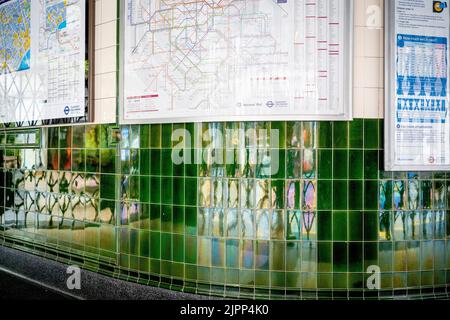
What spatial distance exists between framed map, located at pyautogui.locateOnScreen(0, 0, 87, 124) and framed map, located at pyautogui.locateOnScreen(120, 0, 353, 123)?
97 cm

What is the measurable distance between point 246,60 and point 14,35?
336cm

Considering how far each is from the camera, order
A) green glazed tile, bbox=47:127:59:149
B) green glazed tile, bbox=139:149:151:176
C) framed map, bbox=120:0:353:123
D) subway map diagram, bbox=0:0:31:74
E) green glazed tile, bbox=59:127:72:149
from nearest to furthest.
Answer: framed map, bbox=120:0:353:123 → green glazed tile, bbox=139:149:151:176 → green glazed tile, bbox=59:127:72:149 → green glazed tile, bbox=47:127:59:149 → subway map diagram, bbox=0:0:31:74

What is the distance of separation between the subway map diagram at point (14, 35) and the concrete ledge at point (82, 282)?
7.54ft

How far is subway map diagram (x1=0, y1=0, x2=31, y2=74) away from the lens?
208 inches

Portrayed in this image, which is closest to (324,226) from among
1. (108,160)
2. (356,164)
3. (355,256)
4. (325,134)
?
(355,256)

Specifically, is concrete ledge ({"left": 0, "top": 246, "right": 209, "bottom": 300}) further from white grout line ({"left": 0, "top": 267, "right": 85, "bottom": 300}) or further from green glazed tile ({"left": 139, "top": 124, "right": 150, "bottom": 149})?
green glazed tile ({"left": 139, "top": 124, "right": 150, "bottom": 149})

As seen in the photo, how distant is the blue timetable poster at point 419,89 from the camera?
3.63 metres

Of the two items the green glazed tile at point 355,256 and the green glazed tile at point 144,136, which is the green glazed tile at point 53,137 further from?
the green glazed tile at point 355,256

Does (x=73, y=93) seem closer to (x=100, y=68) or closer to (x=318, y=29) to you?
(x=100, y=68)

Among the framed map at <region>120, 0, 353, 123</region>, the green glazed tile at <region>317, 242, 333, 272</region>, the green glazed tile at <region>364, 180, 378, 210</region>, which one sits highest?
the framed map at <region>120, 0, 353, 123</region>

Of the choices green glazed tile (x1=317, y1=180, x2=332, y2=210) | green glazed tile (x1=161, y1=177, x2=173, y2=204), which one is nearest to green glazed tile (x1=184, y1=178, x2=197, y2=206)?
green glazed tile (x1=161, y1=177, x2=173, y2=204)

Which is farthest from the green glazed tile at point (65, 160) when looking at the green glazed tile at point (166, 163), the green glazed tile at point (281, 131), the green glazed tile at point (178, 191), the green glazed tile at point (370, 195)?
the green glazed tile at point (370, 195)

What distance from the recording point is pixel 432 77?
145 inches

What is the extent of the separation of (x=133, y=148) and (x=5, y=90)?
253cm
